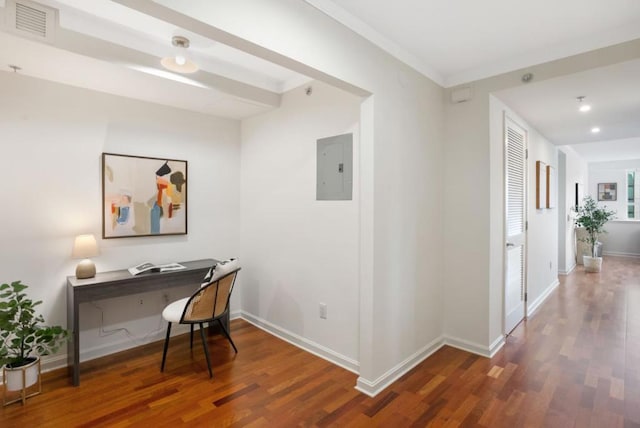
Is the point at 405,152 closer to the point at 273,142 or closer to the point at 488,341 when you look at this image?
the point at 273,142


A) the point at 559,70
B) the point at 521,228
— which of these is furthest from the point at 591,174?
the point at 559,70

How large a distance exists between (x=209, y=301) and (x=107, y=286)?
0.81 metres

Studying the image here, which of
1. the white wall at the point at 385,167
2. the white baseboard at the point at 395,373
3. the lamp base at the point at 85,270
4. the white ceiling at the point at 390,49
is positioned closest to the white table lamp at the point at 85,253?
the lamp base at the point at 85,270

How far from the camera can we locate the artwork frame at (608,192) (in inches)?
355

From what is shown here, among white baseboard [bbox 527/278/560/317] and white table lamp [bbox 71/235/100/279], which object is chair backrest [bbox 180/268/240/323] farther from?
white baseboard [bbox 527/278/560/317]

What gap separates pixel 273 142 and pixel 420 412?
2.76 m

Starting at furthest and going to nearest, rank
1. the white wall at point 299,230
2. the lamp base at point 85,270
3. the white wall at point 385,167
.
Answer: the white wall at point 299,230, the lamp base at point 85,270, the white wall at point 385,167

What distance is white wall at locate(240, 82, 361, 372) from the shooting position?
2887 millimetres

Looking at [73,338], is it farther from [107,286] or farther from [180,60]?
[180,60]

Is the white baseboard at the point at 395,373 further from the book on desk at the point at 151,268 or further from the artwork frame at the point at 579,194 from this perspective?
the artwork frame at the point at 579,194

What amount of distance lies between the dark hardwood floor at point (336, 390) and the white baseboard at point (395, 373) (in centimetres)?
5

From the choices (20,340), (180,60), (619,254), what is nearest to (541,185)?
(180,60)

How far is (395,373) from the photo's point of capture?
2.67m

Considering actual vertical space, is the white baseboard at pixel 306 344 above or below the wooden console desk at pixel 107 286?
below
